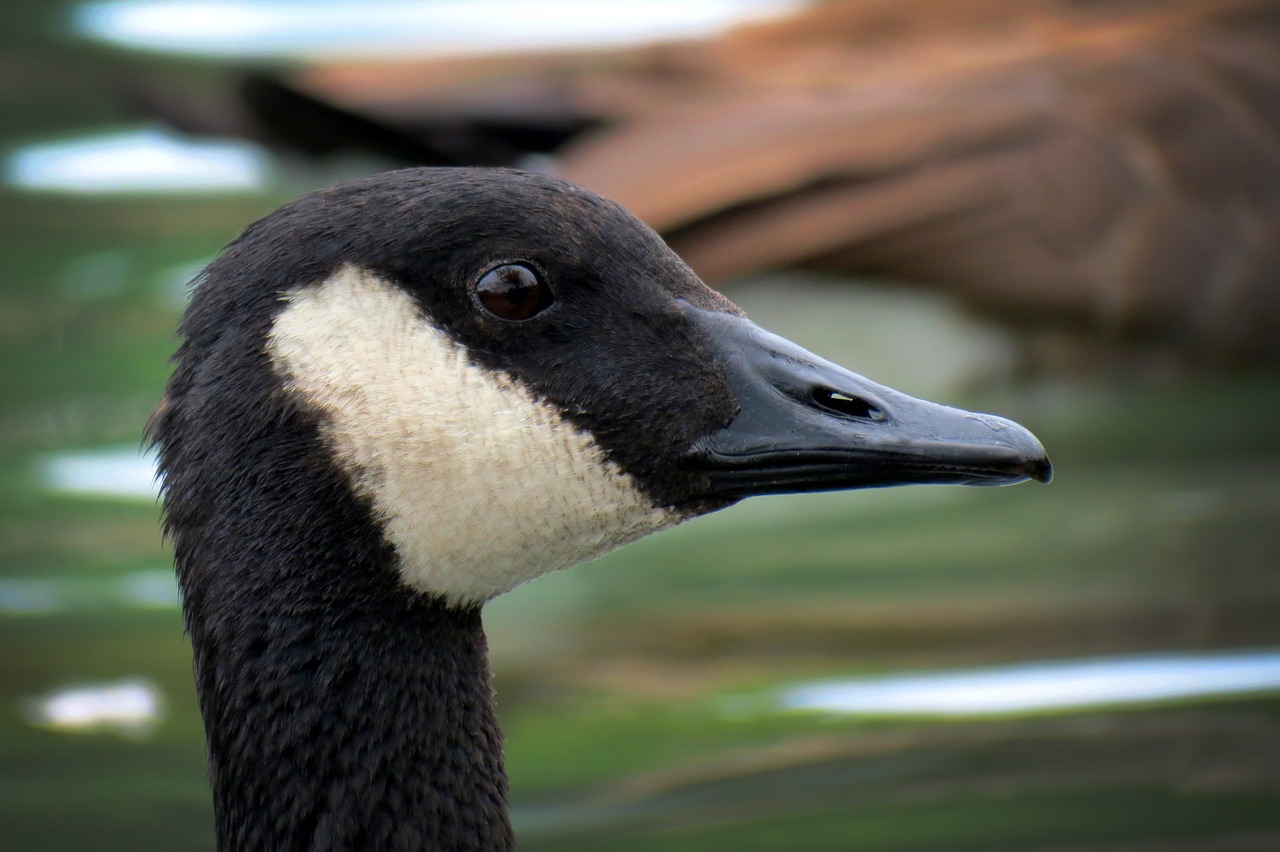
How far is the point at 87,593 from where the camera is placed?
516 centimetres

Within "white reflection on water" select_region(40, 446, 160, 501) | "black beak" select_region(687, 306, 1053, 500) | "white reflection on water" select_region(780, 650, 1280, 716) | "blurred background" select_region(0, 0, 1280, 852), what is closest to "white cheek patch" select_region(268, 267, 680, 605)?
"black beak" select_region(687, 306, 1053, 500)

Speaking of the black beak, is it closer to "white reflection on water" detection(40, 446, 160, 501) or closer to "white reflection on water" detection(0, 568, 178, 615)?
"white reflection on water" detection(0, 568, 178, 615)

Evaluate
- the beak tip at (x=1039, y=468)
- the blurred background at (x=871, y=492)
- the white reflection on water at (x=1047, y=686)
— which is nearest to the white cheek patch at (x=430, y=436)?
the beak tip at (x=1039, y=468)

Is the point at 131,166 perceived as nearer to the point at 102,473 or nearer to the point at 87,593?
the point at 102,473

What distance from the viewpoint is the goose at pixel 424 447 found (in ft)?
7.79

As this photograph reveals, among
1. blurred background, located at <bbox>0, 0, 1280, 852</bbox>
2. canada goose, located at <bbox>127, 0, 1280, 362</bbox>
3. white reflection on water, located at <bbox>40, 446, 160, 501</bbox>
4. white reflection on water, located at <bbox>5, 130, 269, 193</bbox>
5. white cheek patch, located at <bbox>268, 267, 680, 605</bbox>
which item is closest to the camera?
white cheek patch, located at <bbox>268, 267, 680, 605</bbox>

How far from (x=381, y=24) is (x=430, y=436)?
781 centimetres

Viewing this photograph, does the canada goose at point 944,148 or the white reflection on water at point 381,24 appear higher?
the white reflection on water at point 381,24

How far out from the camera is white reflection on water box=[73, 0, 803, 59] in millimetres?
9227

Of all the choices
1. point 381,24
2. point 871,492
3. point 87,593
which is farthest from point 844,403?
point 381,24

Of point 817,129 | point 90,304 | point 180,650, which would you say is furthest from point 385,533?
point 90,304

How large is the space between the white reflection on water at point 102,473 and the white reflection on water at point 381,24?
11.3ft

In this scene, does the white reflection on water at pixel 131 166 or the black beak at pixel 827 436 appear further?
the white reflection on water at pixel 131 166

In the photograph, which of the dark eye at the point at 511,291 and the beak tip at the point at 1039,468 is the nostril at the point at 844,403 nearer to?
the beak tip at the point at 1039,468
